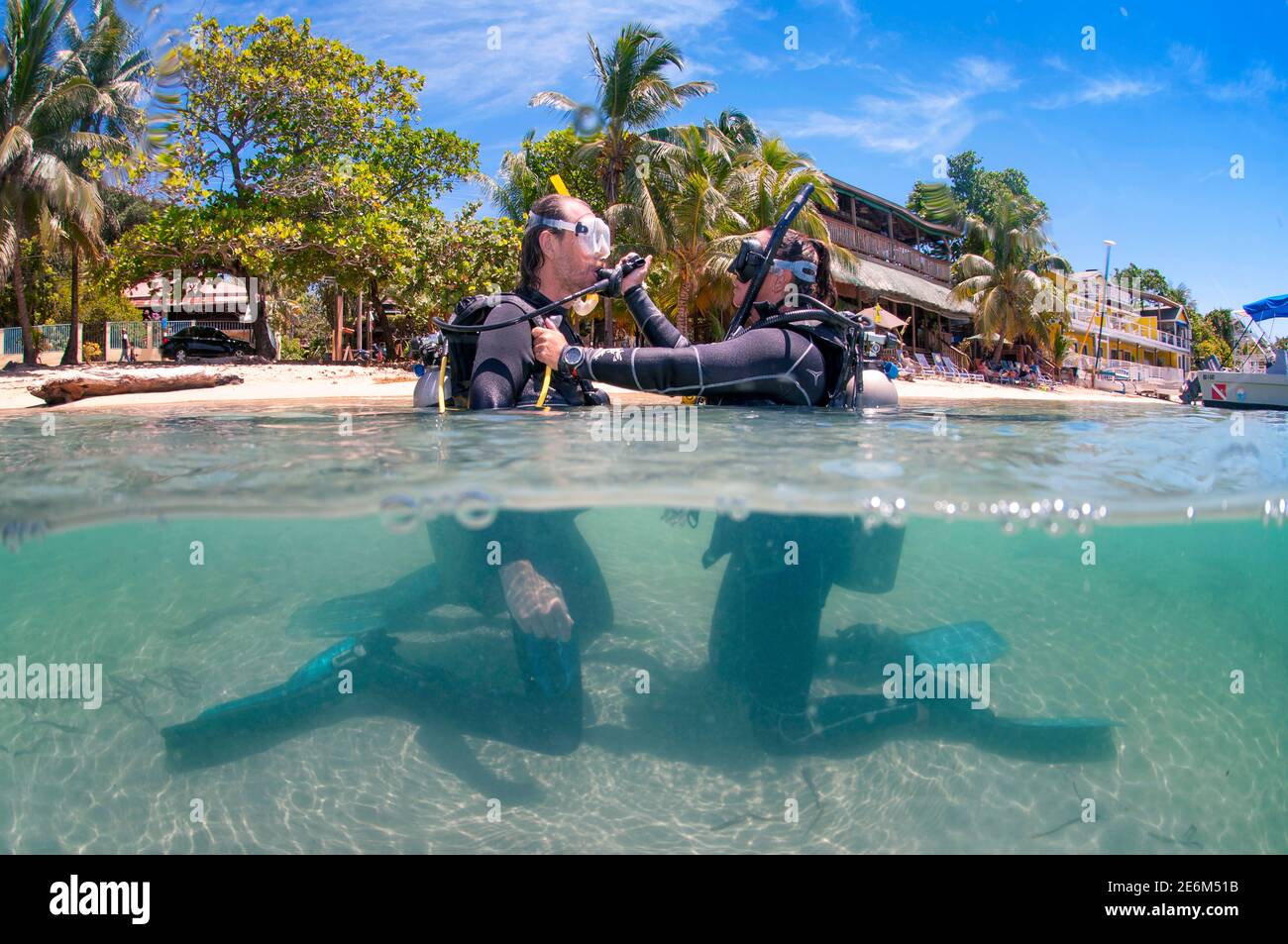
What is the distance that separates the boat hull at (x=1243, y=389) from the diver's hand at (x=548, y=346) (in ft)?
42.9

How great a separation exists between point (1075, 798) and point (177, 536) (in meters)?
4.88

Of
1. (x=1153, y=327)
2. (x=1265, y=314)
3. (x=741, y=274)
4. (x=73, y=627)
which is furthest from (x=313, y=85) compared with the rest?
(x=1153, y=327)

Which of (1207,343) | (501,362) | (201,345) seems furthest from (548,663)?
(1207,343)

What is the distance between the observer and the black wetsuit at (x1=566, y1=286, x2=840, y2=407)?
3.83 metres

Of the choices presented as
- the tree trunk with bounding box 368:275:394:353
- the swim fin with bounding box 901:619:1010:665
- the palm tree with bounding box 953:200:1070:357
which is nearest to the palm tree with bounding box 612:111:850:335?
the tree trunk with bounding box 368:275:394:353

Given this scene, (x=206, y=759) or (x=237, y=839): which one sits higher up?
(x=206, y=759)

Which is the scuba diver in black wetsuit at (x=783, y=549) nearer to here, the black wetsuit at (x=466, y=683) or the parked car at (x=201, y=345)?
the black wetsuit at (x=466, y=683)

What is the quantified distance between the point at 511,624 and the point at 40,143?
26.5 m

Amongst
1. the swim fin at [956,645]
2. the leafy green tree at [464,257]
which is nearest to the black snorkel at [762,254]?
the swim fin at [956,645]

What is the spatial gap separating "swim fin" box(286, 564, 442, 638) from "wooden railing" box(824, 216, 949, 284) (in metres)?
24.1

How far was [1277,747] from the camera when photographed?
17.0 ft

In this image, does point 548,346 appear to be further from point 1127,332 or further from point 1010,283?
point 1127,332

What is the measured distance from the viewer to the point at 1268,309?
22.7m
